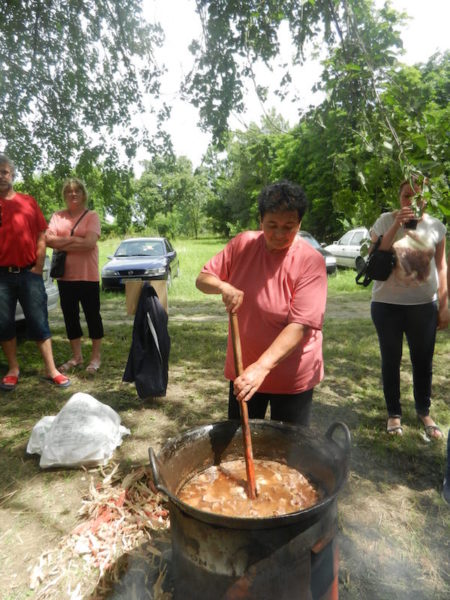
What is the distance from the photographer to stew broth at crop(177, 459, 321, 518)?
5.80 ft

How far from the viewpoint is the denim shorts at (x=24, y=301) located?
4086 millimetres

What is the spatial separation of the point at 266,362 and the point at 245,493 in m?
0.63

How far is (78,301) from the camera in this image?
15.4ft

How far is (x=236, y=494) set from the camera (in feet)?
6.19

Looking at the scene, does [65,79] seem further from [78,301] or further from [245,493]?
[245,493]

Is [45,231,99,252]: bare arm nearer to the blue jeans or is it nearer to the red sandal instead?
the red sandal

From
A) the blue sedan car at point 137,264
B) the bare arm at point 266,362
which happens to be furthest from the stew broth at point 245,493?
the blue sedan car at point 137,264

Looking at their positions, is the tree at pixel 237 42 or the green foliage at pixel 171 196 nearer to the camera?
the tree at pixel 237 42

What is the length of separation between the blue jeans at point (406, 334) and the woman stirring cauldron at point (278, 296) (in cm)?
124

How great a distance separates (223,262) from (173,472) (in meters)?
1.11

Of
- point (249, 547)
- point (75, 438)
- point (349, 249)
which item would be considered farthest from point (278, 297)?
point (349, 249)

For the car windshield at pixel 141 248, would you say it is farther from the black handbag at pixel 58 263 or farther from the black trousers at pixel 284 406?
the black trousers at pixel 284 406

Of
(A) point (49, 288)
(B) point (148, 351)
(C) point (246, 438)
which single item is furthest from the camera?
(A) point (49, 288)

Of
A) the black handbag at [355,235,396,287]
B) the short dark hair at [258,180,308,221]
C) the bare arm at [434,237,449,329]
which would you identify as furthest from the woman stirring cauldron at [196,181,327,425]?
the bare arm at [434,237,449,329]
